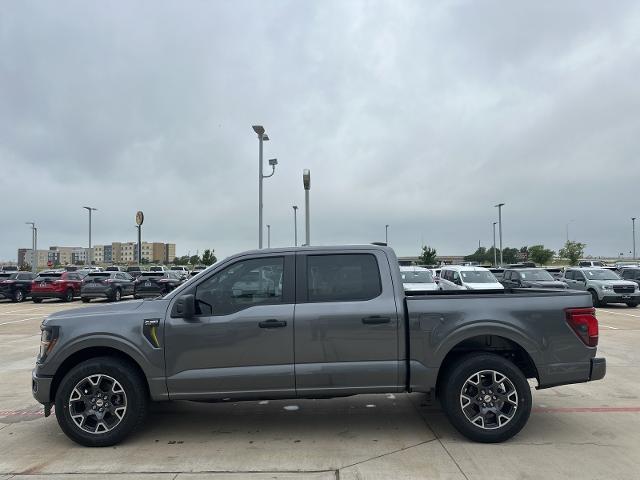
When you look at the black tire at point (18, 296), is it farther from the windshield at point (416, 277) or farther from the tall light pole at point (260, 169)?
the windshield at point (416, 277)

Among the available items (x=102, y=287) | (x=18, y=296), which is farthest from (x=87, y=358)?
(x=18, y=296)

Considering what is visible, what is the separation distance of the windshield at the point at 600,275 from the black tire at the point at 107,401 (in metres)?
20.5

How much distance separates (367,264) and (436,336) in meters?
0.97

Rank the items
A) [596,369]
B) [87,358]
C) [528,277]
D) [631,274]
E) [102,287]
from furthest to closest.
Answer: [631,274] < [102,287] < [528,277] < [87,358] < [596,369]

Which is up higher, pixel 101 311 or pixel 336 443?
pixel 101 311

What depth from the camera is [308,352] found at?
484 cm

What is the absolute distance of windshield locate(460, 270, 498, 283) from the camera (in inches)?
752

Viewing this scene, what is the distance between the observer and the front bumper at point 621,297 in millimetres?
19438

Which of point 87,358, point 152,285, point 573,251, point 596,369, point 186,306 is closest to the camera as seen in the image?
point 186,306

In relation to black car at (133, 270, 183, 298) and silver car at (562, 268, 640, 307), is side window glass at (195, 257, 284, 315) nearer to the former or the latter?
silver car at (562, 268, 640, 307)

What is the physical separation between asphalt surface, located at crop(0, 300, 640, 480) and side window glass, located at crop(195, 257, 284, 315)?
4.39ft

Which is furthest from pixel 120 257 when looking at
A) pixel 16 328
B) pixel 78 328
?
pixel 78 328

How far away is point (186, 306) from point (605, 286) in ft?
64.3

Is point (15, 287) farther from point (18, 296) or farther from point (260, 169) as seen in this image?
point (260, 169)
